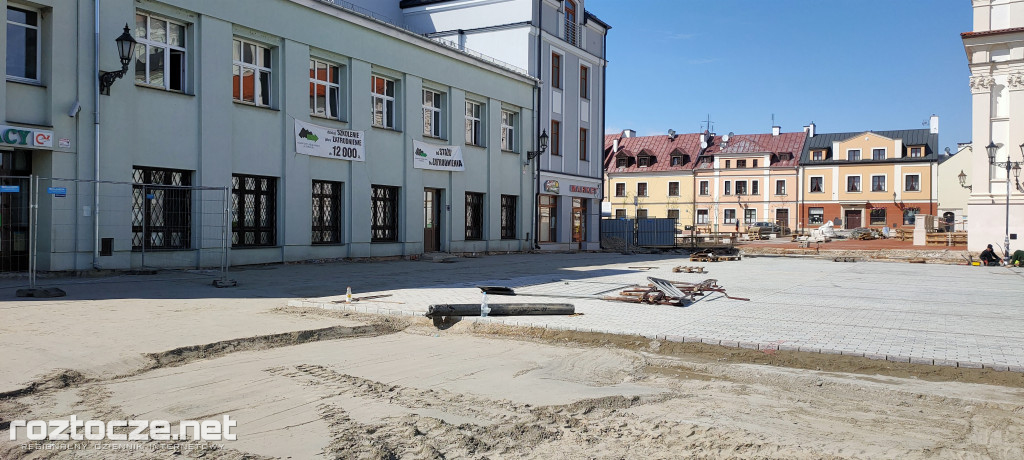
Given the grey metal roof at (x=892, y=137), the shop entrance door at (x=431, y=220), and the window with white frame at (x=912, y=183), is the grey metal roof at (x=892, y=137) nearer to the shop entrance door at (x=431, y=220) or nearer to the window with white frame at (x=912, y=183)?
the window with white frame at (x=912, y=183)

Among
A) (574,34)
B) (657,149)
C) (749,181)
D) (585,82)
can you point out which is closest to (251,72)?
(574,34)

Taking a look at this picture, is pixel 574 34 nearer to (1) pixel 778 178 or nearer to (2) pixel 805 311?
(2) pixel 805 311

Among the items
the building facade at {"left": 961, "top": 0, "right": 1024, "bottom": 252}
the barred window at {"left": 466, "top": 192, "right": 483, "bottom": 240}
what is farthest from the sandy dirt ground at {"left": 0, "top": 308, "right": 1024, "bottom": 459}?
the building facade at {"left": 961, "top": 0, "right": 1024, "bottom": 252}

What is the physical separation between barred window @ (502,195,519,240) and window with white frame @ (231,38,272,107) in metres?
13.2

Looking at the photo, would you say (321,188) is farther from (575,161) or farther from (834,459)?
(834,459)

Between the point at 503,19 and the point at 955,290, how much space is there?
22544 mm

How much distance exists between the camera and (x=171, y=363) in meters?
7.20

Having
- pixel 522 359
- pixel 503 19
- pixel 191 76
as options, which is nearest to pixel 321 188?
pixel 191 76

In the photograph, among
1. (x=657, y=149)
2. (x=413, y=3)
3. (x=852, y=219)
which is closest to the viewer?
(x=413, y=3)

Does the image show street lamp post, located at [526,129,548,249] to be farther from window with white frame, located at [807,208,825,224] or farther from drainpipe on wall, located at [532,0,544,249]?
window with white frame, located at [807,208,825,224]

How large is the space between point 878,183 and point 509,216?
170 feet

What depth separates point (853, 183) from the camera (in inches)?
2805

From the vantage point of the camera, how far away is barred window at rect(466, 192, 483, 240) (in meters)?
29.6

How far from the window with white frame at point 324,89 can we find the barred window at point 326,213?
222 cm
